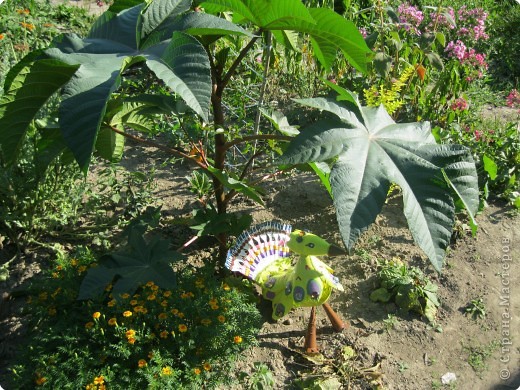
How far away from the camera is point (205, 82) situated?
55.7 inches

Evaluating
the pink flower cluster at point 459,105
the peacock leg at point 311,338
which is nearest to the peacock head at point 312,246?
the peacock leg at point 311,338

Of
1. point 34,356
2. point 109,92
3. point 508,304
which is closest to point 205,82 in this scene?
point 109,92

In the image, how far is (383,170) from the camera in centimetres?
166

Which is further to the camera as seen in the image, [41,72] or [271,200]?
[271,200]

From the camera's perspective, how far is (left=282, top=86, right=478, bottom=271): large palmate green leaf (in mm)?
1554

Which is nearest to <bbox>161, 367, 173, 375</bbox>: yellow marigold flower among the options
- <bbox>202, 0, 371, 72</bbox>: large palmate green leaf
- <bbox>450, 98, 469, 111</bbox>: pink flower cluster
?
<bbox>202, 0, 371, 72</bbox>: large palmate green leaf

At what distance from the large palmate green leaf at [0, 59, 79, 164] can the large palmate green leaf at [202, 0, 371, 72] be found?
52 centimetres

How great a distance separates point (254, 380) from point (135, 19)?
136 centimetres

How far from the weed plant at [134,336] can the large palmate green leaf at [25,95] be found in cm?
64

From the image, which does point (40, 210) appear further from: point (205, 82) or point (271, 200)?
point (205, 82)

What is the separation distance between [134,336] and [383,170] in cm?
99

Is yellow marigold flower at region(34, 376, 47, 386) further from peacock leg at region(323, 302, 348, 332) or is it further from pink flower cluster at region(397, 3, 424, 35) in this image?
pink flower cluster at region(397, 3, 424, 35)

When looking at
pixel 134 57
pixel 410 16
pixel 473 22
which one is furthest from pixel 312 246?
pixel 473 22

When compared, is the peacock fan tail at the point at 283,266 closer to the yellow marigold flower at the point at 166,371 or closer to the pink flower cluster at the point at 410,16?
the yellow marigold flower at the point at 166,371
